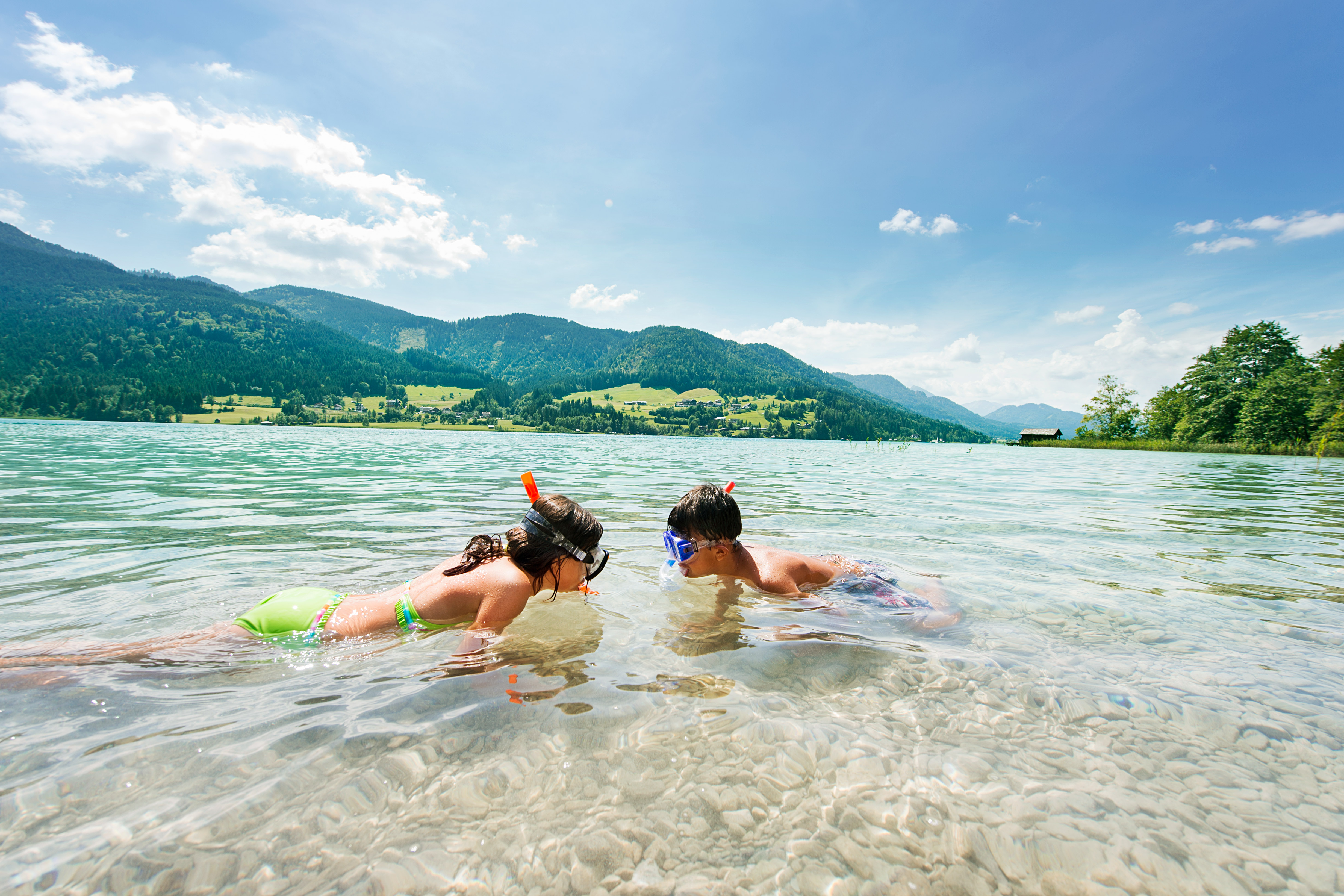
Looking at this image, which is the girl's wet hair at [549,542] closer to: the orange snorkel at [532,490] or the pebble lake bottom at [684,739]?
the orange snorkel at [532,490]

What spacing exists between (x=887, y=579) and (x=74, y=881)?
6319 mm

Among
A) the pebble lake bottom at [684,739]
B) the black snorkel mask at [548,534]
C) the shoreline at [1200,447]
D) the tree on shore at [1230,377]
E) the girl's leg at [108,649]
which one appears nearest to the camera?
the pebble lake bottom at [684,739]

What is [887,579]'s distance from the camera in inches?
248

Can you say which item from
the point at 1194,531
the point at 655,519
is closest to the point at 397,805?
the point at 655,519

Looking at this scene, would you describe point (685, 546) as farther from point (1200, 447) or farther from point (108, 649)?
point (1200, 447)

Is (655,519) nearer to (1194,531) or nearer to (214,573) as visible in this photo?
(214,573)

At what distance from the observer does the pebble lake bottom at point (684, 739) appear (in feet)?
7.37

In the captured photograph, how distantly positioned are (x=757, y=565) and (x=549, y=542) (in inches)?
100

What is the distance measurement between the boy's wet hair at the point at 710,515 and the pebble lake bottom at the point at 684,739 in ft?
2.77

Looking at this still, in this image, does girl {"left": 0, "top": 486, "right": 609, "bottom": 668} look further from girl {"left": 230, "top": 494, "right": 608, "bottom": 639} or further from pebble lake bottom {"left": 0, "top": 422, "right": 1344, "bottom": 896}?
pebble lake bottom {"left": 0, "top": 422, "right": 1344, "bottom": 896}

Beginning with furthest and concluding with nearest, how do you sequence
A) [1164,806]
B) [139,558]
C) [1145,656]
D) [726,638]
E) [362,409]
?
[362,409], [139,558], [726,638], [1145,656], [1164,806]

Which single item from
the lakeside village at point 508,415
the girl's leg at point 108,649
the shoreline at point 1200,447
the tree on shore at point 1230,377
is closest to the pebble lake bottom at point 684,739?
the girl's leg at point 108,649

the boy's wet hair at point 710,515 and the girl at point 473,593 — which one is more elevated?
the boy's wet hair at point 710,515

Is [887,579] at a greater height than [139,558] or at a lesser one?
greater
